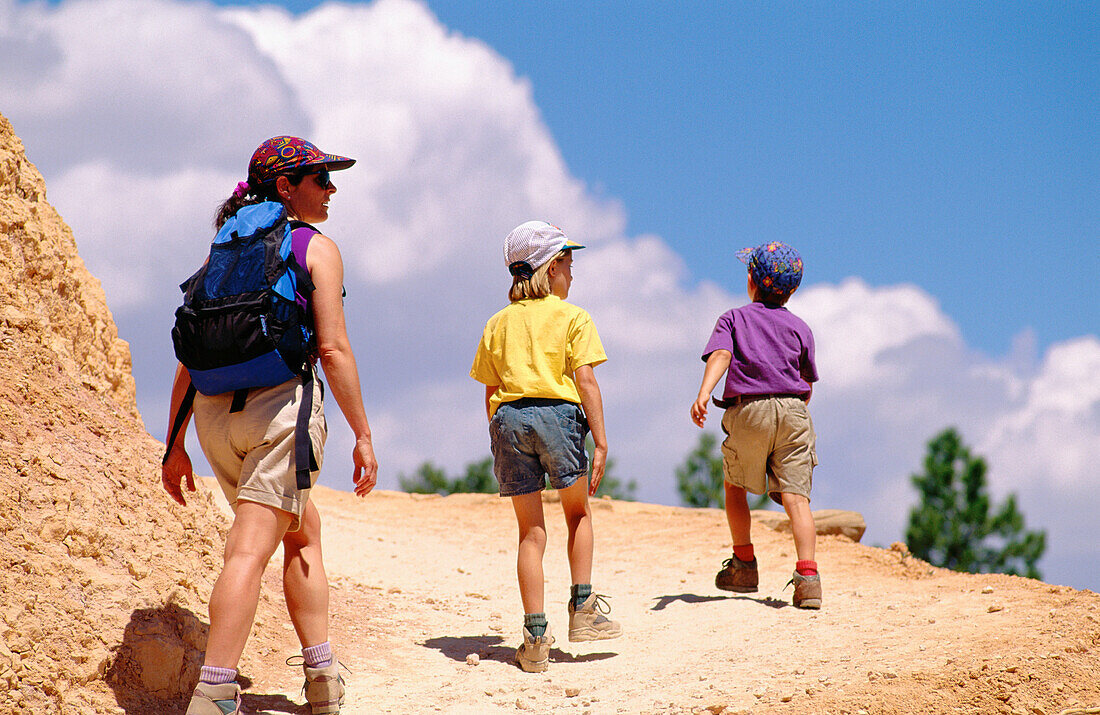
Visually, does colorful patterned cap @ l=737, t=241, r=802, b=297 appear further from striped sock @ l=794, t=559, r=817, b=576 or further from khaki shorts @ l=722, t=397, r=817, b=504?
striped sock @ l=794, t=559, r=817, b=576

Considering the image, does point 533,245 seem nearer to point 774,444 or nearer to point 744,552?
point 774,444

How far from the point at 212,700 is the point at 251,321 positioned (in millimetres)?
1276

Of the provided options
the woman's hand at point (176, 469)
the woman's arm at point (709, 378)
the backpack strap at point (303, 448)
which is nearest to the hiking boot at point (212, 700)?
the backpack strap at point (303, 448)

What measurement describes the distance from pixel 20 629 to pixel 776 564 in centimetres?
580

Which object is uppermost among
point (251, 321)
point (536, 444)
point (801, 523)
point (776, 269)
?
point (776, 269)

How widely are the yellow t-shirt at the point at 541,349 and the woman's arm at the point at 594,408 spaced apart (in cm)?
4

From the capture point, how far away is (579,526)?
4.80 metres

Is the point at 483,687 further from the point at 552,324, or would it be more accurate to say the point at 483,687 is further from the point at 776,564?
the point at 776,564

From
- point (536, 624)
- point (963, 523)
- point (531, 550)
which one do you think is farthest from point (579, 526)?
point (963, 523)

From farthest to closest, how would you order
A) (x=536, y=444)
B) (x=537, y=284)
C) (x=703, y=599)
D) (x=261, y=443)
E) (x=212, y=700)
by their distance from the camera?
(x=703, y=599) → (x=537, y=284) → (x=536, y=444) → (x=261, y=443) → (x=212, y=700)

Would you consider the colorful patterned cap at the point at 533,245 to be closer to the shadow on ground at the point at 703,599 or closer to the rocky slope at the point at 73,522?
the rocky slope at the point at 73,522

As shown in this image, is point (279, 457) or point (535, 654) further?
point (535, 654)

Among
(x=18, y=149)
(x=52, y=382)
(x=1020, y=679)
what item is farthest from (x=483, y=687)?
(x=18, y=149)

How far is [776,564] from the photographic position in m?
8.00
